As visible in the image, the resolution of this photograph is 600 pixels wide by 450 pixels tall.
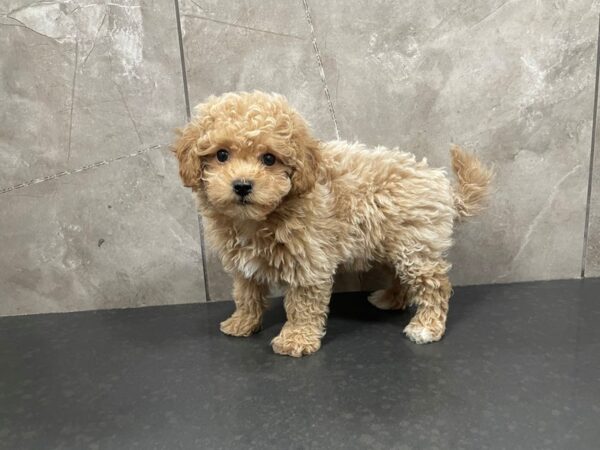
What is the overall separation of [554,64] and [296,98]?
1.19 meters

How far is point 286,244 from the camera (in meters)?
1.77

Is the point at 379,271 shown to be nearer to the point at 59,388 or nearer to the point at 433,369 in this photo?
the point at 433,369

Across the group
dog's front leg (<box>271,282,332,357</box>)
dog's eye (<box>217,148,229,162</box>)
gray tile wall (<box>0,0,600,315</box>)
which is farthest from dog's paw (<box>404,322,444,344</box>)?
dog's eye (<box>217,148,229,162</box>)

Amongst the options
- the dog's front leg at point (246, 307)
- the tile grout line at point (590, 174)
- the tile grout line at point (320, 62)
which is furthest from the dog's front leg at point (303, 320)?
the tile grout line at point (590, 174)

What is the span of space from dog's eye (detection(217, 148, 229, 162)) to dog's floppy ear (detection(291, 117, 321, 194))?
22 cm

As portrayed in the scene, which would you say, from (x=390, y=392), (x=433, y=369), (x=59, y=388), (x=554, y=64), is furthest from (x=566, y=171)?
(x=59, y=388)

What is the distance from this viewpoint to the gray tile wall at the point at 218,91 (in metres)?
2.14

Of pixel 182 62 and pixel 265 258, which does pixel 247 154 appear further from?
pixel 182 62

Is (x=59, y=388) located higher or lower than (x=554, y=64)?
lower

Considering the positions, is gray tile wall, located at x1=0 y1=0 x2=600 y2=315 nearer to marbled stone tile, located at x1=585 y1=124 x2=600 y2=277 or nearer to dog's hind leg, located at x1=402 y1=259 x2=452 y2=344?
marbled stone tile, located at x1=585 y1=124 x2=600 y2=277

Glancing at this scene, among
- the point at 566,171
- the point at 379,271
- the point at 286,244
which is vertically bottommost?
the point at 379,271

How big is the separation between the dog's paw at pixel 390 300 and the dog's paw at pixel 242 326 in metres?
0.58

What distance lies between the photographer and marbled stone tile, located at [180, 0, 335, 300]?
2.13 m

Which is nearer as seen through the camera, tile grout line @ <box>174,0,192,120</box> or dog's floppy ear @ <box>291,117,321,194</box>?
dog's floppy ear @ <box>291,117,321,194</box>
